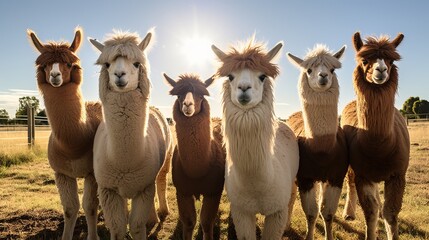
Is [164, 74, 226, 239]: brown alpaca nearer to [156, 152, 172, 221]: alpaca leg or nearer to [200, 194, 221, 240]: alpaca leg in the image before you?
[200, 194, 221, 240]: alpaca leg

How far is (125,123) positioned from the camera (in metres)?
3.85

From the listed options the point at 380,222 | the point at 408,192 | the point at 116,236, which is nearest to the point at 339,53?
the point at 380,222

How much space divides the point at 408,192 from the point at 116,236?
5915 millimetres

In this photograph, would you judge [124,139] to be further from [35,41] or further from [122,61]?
[35,41]

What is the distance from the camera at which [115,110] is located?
3.83 meters

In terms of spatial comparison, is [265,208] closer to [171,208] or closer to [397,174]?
[397,174]

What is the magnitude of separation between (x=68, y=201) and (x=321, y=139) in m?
3.38

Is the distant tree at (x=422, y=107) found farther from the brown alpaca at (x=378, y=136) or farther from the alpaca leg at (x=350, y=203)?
the brown alpaca at (x=378, y=136)

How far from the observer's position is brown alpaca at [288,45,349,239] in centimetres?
432

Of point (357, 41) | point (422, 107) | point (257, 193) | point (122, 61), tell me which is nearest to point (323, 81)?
point (357, 41)

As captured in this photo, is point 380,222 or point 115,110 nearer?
point 115,110

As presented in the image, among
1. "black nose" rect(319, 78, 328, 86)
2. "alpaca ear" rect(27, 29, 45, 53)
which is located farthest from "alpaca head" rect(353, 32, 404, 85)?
"alpaca ear" rect(27, 29, 45, 53)

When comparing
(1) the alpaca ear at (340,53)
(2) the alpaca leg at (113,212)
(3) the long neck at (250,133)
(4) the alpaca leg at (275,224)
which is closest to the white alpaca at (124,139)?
(2) the alpaca leg at (113,212)

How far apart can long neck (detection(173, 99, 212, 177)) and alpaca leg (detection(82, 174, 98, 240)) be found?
59.9 inches
